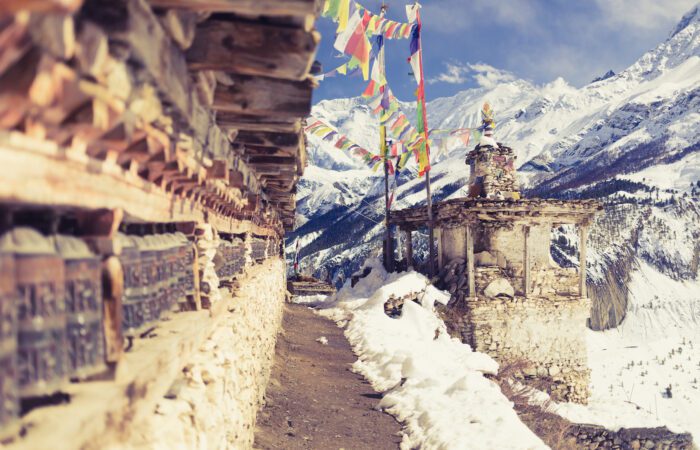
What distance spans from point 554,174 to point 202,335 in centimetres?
7431

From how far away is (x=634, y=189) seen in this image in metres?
42.4

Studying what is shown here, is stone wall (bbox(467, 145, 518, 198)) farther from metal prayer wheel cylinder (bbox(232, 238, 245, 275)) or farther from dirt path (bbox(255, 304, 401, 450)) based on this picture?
metal prayer wheel cylinder (bbox(232, 238, 245, 275))

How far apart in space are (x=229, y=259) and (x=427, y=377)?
4.57 meters

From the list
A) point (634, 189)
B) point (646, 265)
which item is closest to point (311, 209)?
point (634, 189)

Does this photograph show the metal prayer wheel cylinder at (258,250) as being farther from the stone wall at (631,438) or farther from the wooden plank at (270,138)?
the stone wall at (631,438)

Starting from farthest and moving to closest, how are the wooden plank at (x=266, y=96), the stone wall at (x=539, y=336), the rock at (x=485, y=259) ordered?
the rock at (x=485, y=259), the stone wall at (x=539, y=336), the wooden plank at (x=266, y=96)

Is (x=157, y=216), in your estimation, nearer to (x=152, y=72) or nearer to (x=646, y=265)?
(x=152, y=72)

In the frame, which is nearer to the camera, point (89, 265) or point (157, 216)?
point (89, 265)

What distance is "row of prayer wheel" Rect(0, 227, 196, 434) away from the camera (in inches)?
56.1

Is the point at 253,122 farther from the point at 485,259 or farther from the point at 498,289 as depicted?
the point at 485,259

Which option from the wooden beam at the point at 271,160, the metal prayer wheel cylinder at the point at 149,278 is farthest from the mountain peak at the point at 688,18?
→ the metal prayer wheel cylinder at the point at 149,278

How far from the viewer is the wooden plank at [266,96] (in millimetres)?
3066

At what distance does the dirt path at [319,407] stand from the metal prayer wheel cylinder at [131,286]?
3797 mm

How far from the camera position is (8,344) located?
1.42 metres
